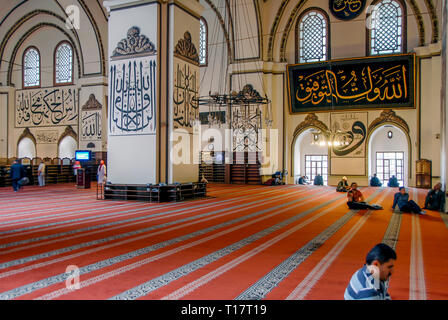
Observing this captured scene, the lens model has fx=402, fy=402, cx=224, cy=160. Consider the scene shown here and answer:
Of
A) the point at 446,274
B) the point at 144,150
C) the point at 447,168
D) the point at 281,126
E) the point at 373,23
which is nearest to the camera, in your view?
the point at 446,274

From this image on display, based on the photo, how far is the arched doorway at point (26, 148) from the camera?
1449cm

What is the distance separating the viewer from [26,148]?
14625 mm

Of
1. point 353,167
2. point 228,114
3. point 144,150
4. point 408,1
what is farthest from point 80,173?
point 408,1

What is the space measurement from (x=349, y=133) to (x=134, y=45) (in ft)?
21.4

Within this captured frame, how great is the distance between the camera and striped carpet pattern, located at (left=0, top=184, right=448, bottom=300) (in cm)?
224

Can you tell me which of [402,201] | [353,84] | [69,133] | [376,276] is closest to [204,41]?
[353,84]

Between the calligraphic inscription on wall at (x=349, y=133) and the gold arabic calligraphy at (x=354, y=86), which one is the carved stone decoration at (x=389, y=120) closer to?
the calligraphic inscription on wall at (x=349, y=133)

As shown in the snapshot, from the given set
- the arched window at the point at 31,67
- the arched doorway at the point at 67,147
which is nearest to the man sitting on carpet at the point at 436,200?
the arched doorway at the point at 67,147

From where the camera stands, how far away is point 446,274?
8.46 feet

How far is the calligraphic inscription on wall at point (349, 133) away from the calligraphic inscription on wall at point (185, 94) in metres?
4.77

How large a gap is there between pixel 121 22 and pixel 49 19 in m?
7.95

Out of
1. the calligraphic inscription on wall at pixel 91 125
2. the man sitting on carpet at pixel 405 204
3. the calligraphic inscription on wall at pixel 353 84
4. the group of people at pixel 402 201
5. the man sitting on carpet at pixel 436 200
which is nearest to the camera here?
the man sitting on carpet at pixel 405 204

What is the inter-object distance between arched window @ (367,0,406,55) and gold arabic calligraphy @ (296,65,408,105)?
627mm
